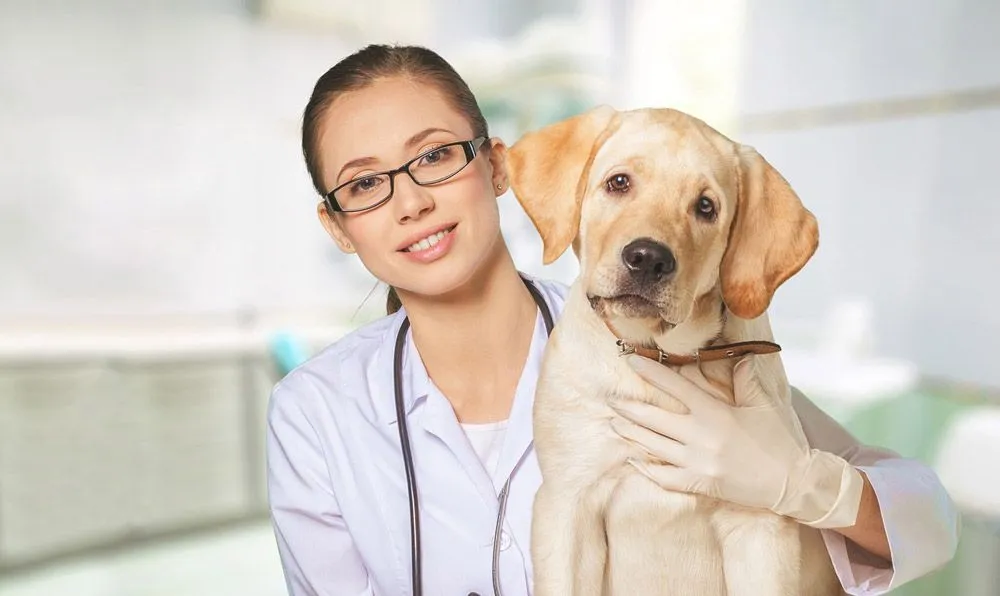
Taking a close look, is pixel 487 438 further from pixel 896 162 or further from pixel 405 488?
pixel 896 162

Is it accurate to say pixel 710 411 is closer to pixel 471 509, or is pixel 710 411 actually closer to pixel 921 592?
pixel 471 509

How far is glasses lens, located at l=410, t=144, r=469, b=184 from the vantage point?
4.30 feet

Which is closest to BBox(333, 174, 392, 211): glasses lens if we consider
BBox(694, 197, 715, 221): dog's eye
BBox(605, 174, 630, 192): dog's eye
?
BBox(605, 174, 630, 192): dog's eye

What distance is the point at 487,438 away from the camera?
138cm

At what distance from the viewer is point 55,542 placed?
2.78 meters

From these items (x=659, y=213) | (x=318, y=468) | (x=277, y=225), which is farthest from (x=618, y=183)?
(x=277, y=225)

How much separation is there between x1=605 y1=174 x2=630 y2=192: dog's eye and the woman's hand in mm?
241

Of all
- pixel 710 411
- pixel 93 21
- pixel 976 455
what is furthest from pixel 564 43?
pixel 710 411

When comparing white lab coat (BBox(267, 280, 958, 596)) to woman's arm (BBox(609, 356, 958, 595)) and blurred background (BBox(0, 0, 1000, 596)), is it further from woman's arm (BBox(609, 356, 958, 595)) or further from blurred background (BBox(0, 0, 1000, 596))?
blurred background (BBox(0, 0, 1000, 596))

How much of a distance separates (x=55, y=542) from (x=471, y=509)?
2.17 m

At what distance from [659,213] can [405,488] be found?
2.23 feet

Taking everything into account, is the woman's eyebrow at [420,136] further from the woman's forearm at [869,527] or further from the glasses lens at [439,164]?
the woman's forearm at [869,527]

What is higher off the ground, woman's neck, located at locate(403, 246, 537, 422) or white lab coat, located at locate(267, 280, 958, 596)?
woman's neck, located at locate(403, 246, 537, 422)

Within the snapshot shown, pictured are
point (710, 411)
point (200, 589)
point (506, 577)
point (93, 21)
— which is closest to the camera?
point (710, 411)
